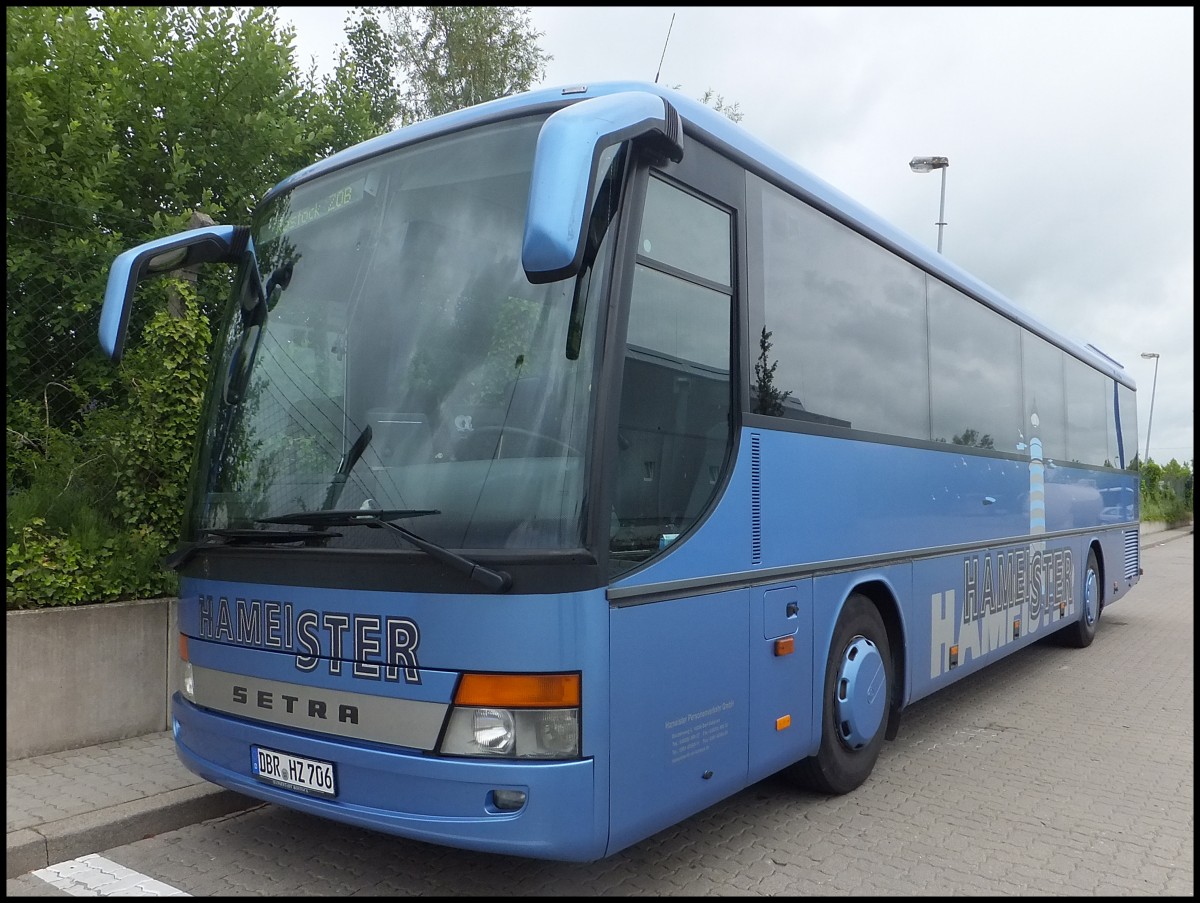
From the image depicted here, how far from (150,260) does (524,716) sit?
291 cm

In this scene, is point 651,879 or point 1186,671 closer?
point 651,879

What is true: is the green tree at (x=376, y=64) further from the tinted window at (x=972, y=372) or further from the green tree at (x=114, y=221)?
the tinted window at (x=972, y=372)

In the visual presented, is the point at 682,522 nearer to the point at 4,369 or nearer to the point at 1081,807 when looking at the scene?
the point at 1081,807

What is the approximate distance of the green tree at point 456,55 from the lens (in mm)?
23266

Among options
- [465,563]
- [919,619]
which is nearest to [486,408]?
[465,563]

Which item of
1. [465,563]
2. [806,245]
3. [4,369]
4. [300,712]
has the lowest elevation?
[300,712]

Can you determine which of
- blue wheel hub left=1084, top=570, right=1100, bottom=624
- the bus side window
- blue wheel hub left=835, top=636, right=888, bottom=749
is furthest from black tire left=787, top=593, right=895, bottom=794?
blue wheel hub left=1084, top=570, right=1100, bottom=624

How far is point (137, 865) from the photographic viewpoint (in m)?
4.45

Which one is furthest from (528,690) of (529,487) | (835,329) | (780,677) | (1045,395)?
(1045,395)

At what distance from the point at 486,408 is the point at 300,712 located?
1423 mm

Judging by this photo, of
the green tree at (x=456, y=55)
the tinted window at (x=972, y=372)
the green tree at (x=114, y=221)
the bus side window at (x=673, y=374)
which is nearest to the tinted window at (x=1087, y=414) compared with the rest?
the tinted window at (x=972, y=372)

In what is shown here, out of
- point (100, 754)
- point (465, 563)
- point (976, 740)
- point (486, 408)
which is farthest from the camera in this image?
point (976, 740)

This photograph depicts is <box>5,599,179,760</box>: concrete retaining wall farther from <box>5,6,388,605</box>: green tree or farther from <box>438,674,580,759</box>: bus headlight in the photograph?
<box>438,674,580,759</box>: bus headlight

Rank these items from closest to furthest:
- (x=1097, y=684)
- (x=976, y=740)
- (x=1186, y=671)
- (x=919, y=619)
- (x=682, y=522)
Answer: (x=682, y=522) → (x=919, y=619) → (x=976, y=740) → (x=1097, y=684) → (x=1186, y=671)
